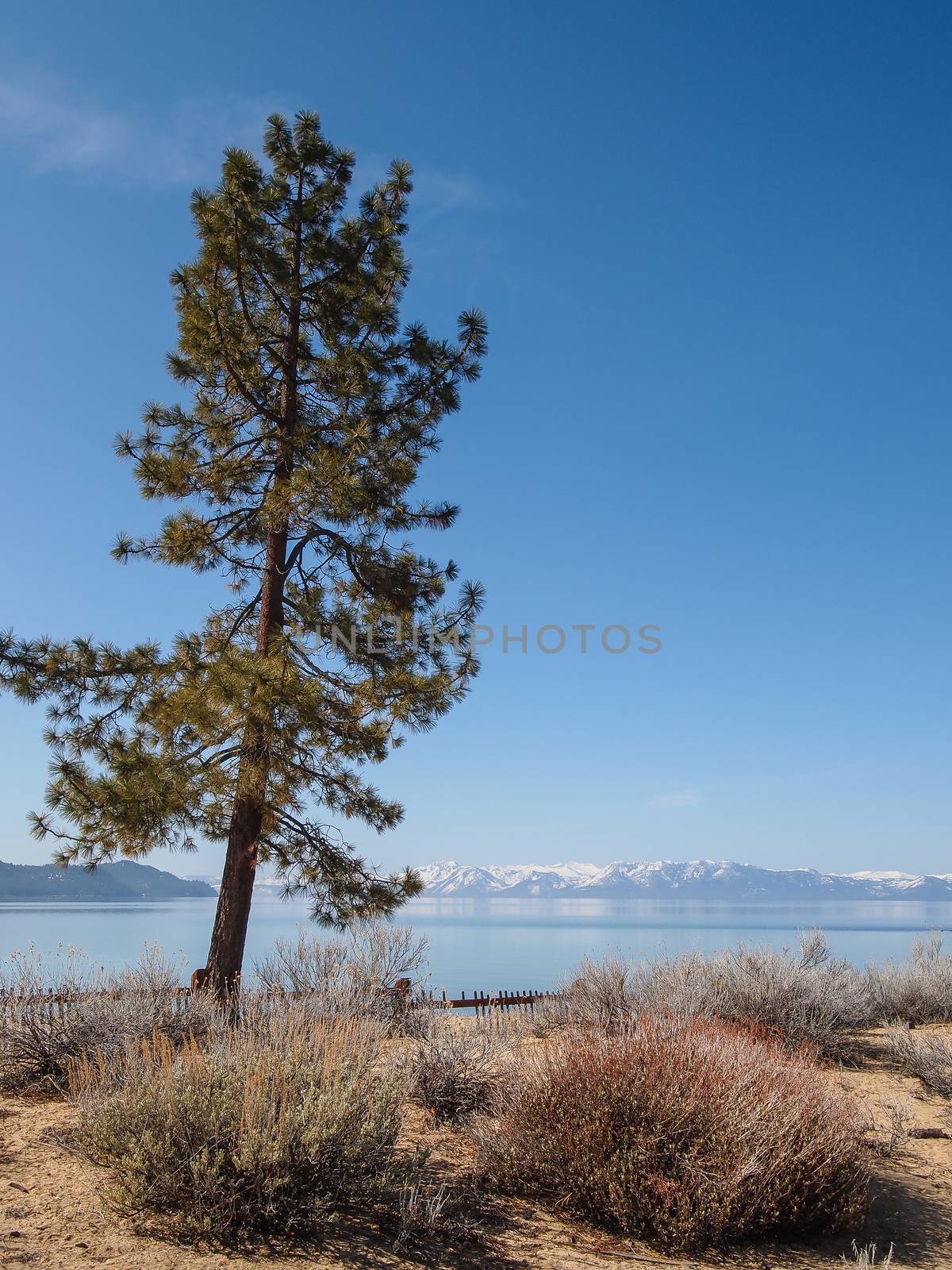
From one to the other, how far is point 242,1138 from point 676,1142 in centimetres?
260

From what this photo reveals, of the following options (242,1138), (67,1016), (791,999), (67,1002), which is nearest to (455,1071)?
(242,1138)

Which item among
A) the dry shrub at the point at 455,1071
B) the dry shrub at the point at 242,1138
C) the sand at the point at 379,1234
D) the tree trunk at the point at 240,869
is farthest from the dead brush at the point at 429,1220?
the tree trunk at the point at 240,869

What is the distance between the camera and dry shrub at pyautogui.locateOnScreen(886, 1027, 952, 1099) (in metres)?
9.30

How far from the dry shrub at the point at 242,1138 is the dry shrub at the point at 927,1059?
22.9 feet

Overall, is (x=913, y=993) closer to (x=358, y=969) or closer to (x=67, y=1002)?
(x=358, y=969)

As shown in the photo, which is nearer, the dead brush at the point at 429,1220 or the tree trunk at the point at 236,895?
the dead brush at the point at 429,1220

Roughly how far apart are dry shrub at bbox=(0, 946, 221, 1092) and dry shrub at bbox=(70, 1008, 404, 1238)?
6.05 feet

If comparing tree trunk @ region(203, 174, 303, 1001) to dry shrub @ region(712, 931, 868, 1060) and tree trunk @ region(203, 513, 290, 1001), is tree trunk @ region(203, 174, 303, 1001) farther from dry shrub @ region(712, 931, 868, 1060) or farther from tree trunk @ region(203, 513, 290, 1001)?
dry shrub @ region(712, 931, 868, 1060)

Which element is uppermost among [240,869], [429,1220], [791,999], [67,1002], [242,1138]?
[240,869]

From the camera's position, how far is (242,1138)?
442cm

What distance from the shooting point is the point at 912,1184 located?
641 centimetres

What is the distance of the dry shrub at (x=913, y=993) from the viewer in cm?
1413

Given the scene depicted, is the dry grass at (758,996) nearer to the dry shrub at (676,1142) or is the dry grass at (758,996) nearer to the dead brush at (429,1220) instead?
the dry shrub at (676,1142)

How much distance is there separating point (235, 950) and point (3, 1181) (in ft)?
15.7
